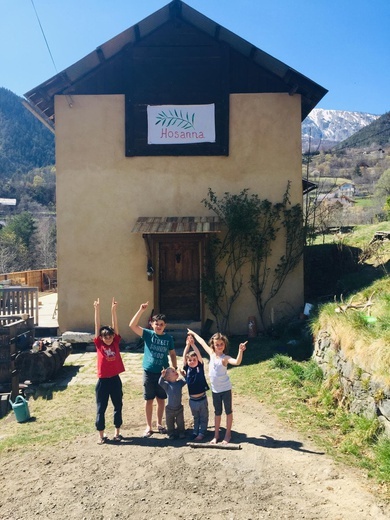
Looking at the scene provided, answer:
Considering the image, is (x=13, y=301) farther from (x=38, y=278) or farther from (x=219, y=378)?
(x=38, y=278)

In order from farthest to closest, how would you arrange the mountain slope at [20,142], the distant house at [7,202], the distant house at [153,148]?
1. the mountain slope at [20,142]
2. the distant house at [7,202]
3. the distant house at [153,148]

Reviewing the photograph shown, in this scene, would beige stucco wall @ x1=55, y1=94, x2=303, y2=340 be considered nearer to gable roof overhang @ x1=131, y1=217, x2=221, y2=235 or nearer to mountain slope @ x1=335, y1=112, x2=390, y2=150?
gable roof overhang @ x1=131, y1=217, x2=221, y2=235

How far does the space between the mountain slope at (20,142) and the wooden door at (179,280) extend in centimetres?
7274

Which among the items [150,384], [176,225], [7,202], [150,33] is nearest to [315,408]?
[150,384]

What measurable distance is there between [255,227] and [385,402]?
20.5 ft

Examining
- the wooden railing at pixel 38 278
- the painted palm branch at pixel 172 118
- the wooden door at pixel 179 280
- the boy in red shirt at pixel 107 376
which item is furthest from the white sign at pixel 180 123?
the wooden railing at pixel 38 278

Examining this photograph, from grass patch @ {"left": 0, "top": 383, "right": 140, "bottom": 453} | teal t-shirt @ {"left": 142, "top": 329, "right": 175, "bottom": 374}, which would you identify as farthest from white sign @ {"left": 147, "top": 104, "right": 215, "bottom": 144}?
teal t-shirt @ {"left": 142, "top": 329, "right": 175, "bottom": 374}

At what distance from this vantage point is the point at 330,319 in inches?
296

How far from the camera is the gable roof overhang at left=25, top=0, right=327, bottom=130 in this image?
10.5 meters

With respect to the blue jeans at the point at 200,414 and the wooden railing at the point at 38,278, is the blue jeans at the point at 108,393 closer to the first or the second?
the blue jeans at the point at 200,414

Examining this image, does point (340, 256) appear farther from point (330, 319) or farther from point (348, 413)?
point (348, 413)

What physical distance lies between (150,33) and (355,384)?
371 inches

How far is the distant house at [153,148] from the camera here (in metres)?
10.9

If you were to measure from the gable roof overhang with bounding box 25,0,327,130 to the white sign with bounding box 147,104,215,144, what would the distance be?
1.47 m
